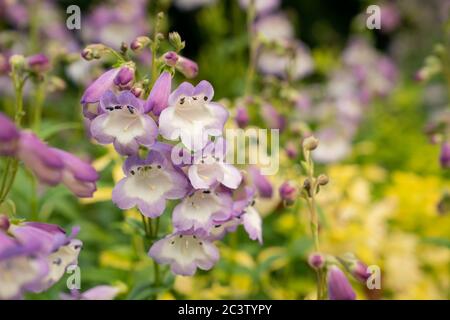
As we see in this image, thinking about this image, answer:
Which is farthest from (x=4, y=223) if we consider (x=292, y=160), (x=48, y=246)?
(x=292, y=160)

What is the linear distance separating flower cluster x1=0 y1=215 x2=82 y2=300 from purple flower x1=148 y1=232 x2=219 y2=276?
0.22 meters

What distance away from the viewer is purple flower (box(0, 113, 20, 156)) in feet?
4.15

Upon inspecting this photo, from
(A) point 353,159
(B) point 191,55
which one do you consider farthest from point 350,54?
(B) point 191,55

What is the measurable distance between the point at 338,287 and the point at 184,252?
0.33 m

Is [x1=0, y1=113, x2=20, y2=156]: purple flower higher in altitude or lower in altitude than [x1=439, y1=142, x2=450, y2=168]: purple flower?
lower

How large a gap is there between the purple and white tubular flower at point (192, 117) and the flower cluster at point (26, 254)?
293 mm

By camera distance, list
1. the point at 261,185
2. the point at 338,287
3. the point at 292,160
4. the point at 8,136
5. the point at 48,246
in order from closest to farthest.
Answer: the point at 8,136 → the point at 48,246 → the point at 338,287 → the point at 261,185 → the point at 292,160

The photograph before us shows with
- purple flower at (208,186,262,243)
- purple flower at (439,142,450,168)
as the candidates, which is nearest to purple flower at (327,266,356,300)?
purple flower at (208,186,262,243)

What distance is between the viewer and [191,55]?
6000 mm

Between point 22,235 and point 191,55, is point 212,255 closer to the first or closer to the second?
point 22,235

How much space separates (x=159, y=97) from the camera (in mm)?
1539

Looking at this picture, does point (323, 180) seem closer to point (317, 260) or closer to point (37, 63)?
point (317, 260)

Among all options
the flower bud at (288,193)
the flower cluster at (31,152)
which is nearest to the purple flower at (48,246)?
the flower cluster at (31,152)

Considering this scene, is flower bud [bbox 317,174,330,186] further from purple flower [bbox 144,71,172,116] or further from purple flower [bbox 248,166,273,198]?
purple flower [bbox 248,166,273,198]
